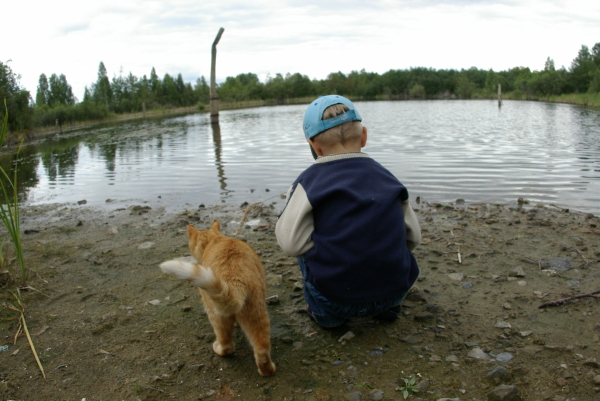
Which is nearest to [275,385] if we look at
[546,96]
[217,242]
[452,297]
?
[217,242]

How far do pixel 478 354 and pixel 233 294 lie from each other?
1560 millimetres

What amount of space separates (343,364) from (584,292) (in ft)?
6.79

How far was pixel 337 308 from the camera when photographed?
272cm

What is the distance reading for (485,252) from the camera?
4203 millimetres

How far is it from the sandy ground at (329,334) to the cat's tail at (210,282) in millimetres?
498

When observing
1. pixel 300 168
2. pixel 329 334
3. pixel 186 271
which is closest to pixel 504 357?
pixel 329 334

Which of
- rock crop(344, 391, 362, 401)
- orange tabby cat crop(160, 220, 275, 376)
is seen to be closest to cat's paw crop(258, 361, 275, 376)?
orange tabby cat crop(160, 220, 275, 376)

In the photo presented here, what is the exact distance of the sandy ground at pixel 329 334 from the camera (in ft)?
7.66

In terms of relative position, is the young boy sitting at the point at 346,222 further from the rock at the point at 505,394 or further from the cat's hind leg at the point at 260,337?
the rock at the point at 505,394

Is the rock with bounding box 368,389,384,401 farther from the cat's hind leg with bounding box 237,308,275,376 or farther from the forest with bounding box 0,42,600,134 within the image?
the forest with bounding box 0,42,600,134

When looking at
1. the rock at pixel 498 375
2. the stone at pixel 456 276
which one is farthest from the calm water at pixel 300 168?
the rock at pixel 498 375

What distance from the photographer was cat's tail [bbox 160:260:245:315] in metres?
2.06

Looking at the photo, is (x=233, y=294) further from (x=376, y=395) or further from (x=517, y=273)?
(x=517, y=273)

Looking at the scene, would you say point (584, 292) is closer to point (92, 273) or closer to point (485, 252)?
point (485, 252)
